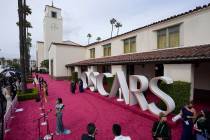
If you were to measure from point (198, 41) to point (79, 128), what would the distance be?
1093 centimetres

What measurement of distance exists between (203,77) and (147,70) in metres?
5.85

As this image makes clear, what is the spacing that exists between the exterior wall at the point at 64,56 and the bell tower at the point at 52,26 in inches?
861

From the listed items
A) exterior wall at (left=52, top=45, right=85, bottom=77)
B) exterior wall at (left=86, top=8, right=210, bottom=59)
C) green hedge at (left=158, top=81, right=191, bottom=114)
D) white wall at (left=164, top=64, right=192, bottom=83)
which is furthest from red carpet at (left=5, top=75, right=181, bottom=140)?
exterior wall at (left=52, top=45, right=85, bottom=77)

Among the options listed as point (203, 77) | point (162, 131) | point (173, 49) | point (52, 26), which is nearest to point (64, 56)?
point (173, 49)

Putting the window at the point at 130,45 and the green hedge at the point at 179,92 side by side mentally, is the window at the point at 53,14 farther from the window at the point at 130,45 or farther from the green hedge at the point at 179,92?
the green hedge at the point at 179,92

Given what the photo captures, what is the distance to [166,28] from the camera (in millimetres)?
15250

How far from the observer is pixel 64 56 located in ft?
106

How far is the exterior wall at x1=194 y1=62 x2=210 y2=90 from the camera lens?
1262 cm

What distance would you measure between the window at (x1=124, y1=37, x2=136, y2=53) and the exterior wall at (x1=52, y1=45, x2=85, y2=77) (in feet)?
49.0

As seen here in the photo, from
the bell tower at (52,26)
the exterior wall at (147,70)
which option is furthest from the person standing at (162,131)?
the bell tower at (52,26)

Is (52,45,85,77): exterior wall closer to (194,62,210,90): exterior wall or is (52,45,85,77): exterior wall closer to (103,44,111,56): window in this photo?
(103,44,111,56): window

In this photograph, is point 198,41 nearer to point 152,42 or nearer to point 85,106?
point 152,42

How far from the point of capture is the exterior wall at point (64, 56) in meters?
31.5

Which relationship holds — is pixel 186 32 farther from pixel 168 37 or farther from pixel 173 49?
pixel 168 37
